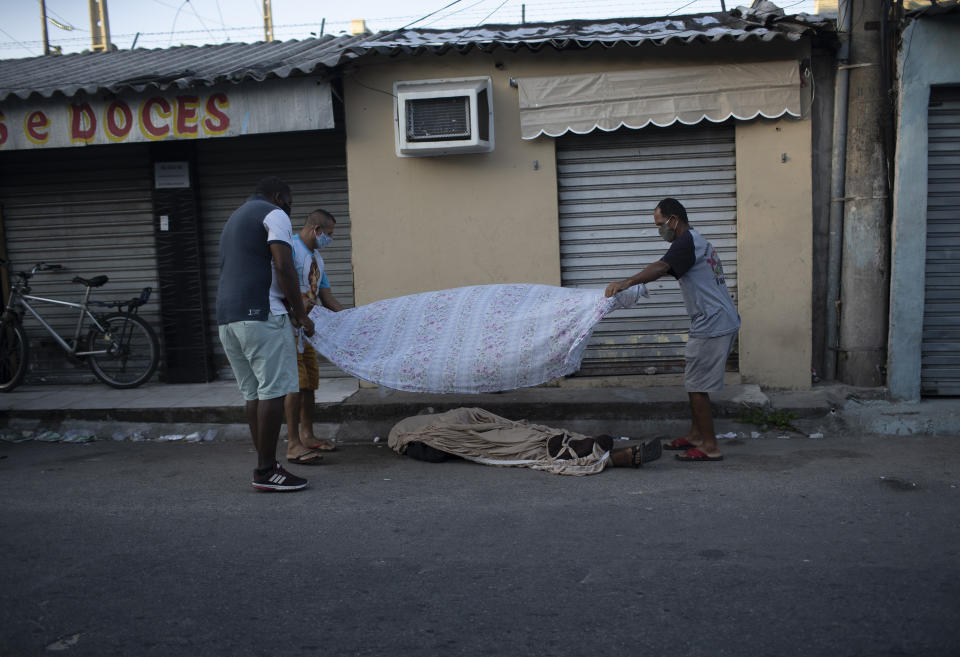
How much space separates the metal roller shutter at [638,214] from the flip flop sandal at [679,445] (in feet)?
5.75

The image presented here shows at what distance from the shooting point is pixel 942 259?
23.9ft

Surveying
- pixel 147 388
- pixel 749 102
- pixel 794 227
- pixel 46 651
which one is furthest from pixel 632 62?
pixel 46 651

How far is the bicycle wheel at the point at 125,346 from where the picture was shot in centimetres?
862

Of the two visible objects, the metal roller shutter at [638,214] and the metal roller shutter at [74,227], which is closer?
the metal roller shutter at [638,214]

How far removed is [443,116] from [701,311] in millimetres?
3163

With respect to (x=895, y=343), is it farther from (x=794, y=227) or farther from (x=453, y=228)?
(x=453, y=228)

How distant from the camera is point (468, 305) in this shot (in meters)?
6.38

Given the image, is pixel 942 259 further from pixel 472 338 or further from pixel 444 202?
pixel 444 202

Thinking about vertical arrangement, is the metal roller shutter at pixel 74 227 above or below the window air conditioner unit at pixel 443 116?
below

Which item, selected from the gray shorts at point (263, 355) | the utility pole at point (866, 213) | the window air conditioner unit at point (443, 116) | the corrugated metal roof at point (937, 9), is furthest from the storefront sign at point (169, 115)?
the corrugated metal roof at point (937, 9)

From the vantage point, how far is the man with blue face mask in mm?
6090

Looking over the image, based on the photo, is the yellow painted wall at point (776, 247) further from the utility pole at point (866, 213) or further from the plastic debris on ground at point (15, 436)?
the plastic debris on ground at point (15, 436)

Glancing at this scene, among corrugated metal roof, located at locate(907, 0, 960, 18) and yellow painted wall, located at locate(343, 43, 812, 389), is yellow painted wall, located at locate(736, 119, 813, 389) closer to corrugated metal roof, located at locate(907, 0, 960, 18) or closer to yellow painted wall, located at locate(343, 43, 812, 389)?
yellow painted wall, located at locate(343, 43, 812, 389)

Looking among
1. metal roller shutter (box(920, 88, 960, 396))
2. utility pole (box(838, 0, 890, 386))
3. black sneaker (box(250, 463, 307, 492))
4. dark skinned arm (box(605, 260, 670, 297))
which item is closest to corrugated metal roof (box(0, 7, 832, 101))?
utility pole (box(838, 0, 890, 386))
